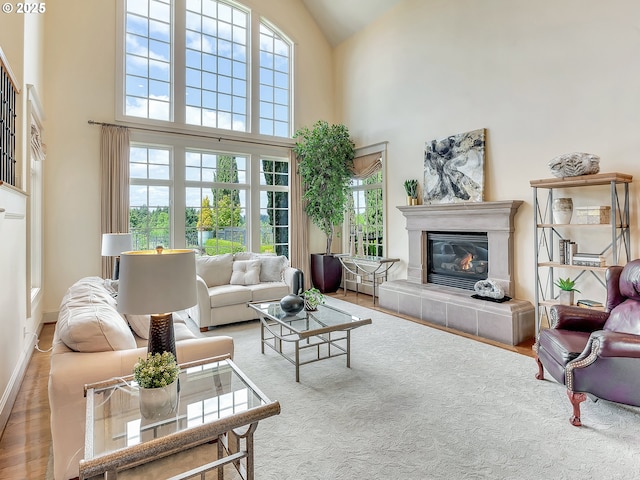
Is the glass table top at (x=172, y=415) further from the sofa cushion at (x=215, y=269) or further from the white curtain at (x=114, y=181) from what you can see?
the white curtain at (x=114, y=181)

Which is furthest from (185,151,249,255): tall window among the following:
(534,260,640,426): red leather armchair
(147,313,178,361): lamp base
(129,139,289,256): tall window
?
(534,260,640,426): red leather armchair

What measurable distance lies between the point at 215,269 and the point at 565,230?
14.7 ft

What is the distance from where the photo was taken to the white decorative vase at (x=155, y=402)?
1.55 m

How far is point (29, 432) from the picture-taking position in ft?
7.48

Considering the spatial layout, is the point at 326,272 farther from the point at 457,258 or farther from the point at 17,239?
the point at 17,239

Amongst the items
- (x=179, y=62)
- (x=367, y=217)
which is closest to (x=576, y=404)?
(x=367, y=217)

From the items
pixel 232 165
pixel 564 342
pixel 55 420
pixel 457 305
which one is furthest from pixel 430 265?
→ pixel 55 420

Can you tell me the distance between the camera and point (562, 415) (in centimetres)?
240

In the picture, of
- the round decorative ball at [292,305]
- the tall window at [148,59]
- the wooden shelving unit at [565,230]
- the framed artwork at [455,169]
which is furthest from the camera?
the tall window at [148,59]

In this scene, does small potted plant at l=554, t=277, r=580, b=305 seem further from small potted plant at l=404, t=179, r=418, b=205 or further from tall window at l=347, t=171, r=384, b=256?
tall window at l=347, t=171, r=384, b=256

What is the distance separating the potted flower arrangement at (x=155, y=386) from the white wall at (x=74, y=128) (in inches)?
176

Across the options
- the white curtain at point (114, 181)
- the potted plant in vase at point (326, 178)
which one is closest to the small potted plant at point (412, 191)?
the potted plant in vase at point (326, 178)

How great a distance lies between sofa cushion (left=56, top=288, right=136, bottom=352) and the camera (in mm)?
1916

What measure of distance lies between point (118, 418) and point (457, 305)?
12.9 feet
